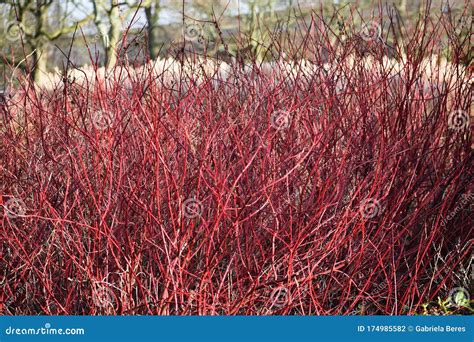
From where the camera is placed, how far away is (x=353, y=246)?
3.08 meters

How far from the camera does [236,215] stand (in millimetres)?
2514

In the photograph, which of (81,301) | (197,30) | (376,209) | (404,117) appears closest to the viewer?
(81,301)

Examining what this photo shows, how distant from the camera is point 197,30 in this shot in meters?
3.49

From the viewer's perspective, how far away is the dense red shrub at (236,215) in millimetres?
2596

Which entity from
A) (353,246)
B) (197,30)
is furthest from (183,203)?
(197,30)

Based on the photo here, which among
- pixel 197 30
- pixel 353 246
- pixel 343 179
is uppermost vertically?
pixel 197 30

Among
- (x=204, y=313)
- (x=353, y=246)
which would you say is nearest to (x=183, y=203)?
(x=204, y=313)

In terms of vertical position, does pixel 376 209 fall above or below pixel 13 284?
above

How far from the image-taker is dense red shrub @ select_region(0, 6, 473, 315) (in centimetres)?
260

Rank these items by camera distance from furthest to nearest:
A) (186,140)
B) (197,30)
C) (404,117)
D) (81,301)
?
(197,30), (404,117), (81,301), (186,140)

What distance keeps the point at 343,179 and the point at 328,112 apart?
62 centimetres

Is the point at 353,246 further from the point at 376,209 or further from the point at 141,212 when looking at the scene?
the point at 141,212

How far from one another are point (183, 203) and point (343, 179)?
71 cm

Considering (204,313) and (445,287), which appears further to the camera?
(445,287)
